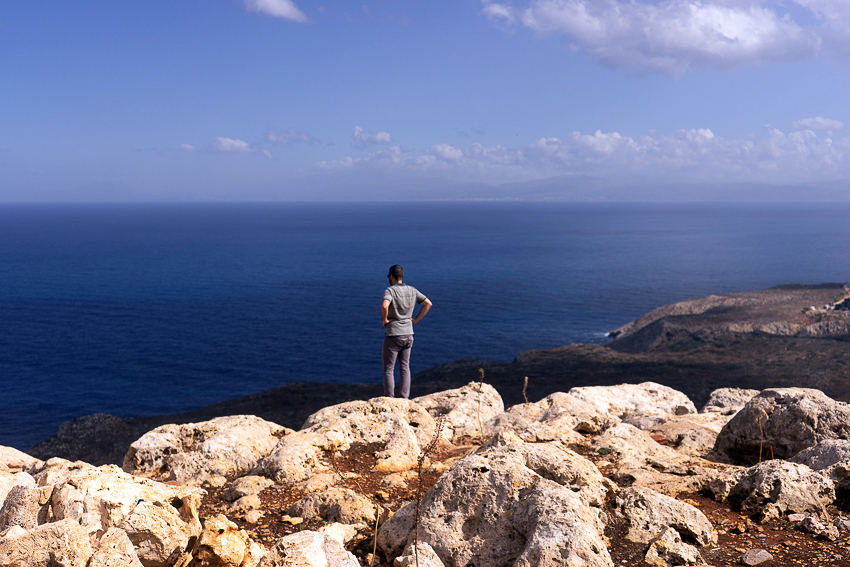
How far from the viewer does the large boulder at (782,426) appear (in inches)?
320

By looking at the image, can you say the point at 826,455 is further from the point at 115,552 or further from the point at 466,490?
the point at 115,552

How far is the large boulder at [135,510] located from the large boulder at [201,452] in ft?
9.94

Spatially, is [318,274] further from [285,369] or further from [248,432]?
[248,432]

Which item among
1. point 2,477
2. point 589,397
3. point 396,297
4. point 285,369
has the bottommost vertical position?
point 285,369

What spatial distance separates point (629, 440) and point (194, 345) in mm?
52574

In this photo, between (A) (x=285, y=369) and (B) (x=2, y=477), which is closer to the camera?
(B) (x=2, y=477)

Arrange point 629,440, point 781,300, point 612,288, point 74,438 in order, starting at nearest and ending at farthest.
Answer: point 629,440, point 74,438, point 781,300, point 612,288

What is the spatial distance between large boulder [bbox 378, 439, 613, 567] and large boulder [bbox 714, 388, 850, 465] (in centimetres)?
423

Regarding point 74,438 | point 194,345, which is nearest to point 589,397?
point 74,438

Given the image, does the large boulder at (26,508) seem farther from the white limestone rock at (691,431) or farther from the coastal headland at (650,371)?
the coastal headland at (650,371)

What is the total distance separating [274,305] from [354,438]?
65.7m

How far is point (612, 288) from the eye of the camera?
91.2m

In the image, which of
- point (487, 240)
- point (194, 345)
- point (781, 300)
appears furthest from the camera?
point (487, 240)

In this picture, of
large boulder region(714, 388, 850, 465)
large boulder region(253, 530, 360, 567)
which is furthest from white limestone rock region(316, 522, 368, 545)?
large boulder region(714, 388, 850, 465)
